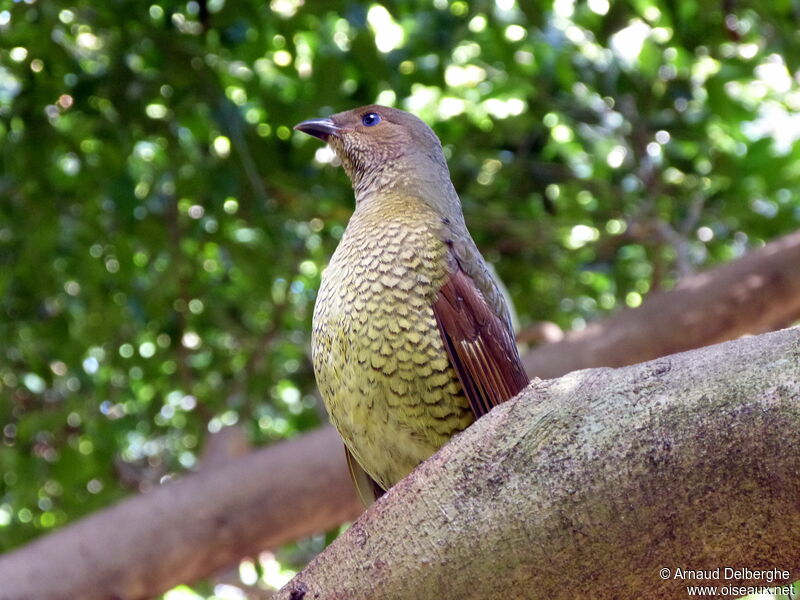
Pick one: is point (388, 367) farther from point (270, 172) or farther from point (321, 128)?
point (270, 172)

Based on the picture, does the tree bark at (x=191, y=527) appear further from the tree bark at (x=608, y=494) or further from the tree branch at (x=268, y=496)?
the tree bark at (x=608, y=494)

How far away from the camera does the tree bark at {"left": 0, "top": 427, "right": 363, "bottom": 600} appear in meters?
4.13

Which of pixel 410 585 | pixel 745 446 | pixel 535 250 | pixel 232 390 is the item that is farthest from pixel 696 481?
pixel 232 390

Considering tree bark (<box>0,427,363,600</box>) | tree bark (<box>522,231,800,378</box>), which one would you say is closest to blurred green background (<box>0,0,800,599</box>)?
tree bark (<box>522,231,800,378</box>)

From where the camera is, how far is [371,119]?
10.4ft

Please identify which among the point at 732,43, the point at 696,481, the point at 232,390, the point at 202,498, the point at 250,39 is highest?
the point at 250,39

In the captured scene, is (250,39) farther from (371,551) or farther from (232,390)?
(371,551)

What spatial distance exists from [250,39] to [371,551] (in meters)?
3.15

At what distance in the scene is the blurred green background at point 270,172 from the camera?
13.4ft

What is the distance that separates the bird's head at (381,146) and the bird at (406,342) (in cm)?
29

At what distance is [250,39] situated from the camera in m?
4.32

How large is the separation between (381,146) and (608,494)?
1800 millimetres

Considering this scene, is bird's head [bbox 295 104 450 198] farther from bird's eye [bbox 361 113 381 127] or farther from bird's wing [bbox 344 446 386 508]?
bird's wing [bbox 344 446 386 508]

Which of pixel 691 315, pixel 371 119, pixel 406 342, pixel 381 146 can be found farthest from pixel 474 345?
pixel 691 315
